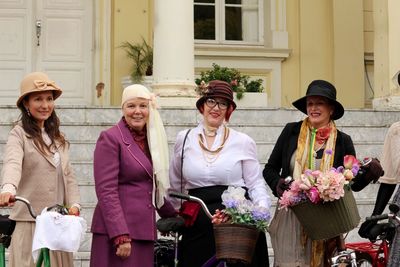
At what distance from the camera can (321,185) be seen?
591 centimetres

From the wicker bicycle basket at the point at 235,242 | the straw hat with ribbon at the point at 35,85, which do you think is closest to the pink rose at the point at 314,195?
the wicker bicycle basket at the point at 235,242

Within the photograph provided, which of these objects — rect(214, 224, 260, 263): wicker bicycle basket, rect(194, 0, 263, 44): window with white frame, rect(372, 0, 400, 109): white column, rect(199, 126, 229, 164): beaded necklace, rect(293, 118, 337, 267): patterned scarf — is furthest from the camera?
rect(194, 0, 263, 44): window with white frame

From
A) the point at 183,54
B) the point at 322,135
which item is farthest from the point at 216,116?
the point at 183,54

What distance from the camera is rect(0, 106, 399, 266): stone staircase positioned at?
10.3 m

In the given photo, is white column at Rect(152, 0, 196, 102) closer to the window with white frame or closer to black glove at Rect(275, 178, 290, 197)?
the window with white frame

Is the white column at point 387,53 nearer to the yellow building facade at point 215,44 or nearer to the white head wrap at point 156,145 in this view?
the yellow building facade at point 215,44

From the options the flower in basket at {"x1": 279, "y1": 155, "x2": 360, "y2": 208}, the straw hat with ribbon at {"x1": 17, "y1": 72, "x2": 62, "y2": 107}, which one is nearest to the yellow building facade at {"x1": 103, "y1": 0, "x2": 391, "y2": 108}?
the straw hat with ribbon at {"x1": 17, "y1": 72, "x2": 62, "y2": 107}

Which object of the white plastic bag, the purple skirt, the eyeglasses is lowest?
the purple skirt

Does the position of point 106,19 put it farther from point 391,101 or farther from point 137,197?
point 137,197

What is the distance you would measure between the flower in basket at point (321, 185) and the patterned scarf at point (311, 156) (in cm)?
25

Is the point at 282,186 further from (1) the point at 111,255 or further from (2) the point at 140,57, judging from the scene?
(2) the point at 140,57

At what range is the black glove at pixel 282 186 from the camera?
630 centimetres

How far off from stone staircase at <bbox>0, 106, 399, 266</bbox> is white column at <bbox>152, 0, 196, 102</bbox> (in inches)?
30.5

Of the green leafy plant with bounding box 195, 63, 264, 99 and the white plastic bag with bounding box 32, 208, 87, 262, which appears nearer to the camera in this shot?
the white plastic bag with bounding box 32, 208, 87, 262
